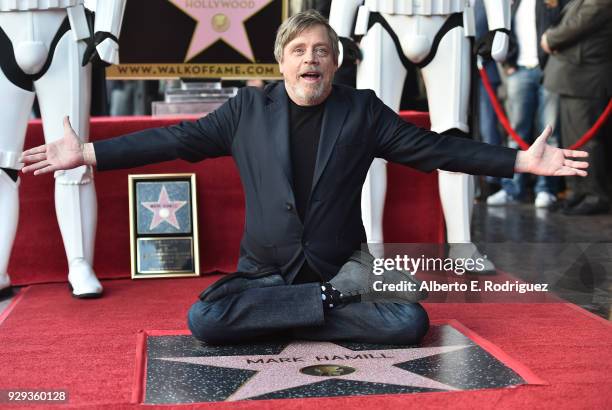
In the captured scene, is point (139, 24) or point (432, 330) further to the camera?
point (139, 24)

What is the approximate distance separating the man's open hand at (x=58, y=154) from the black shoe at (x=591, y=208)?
201 inches

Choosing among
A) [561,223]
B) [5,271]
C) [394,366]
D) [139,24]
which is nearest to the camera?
[394,366]

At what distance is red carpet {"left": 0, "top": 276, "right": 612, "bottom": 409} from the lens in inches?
119

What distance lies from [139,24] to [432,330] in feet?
10.00

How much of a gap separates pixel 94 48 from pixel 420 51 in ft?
5.26

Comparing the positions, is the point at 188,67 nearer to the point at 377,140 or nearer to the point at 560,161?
the point at 377,140

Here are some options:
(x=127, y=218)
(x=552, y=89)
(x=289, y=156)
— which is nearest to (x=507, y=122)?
(x=552, y=89)

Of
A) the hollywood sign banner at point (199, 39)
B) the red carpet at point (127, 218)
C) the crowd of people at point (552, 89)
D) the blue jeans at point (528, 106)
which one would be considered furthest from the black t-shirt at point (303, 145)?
the blue jeans at point (528, 106)

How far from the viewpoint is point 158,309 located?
4.59m

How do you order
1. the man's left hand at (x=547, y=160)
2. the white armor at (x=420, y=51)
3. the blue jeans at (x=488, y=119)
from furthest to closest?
1. the blue jeans at (x=488, y=119)
2. the white armor at (x=420, y=51)
3. the man's left hand at (x=547, y=160)

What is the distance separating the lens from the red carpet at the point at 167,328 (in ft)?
9.96

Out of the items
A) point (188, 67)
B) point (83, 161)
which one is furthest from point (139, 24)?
point (83, 161)

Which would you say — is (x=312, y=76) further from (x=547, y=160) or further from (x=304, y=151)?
(x=547, y=160)

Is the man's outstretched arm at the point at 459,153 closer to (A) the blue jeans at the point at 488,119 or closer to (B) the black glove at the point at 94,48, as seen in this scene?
(B) the black glove at the point at 94,48
